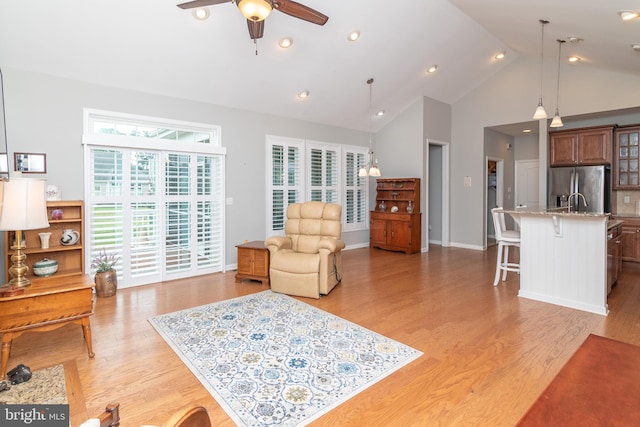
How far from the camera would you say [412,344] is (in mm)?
2967

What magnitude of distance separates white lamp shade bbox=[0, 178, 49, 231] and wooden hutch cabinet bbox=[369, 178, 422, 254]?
602 centimetres

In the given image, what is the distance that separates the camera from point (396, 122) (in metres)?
7.71

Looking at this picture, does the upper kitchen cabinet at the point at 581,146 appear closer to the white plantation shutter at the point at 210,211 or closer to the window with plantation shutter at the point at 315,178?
the window with plantation shutter at the point at 315,178

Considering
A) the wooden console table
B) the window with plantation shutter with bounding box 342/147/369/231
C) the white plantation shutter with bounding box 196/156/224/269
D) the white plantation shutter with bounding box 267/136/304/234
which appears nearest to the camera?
the wooden console table

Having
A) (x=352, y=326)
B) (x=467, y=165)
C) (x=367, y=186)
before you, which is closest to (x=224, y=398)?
(x=352, y=326)

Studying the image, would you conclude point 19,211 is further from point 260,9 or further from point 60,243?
point 260,9

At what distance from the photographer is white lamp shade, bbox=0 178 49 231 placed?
262cm

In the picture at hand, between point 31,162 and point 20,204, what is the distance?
1798 millimetres

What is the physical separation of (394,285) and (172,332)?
2919mm

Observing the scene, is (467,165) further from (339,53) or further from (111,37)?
(111,37)

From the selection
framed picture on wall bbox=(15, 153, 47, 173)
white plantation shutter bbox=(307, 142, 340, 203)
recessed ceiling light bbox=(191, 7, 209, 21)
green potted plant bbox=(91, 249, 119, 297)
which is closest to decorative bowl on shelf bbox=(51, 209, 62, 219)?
framed picture on wall bbox=(15, 153, 47, 173)

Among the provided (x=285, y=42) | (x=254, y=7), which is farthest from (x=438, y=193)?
(x=254, y=7)

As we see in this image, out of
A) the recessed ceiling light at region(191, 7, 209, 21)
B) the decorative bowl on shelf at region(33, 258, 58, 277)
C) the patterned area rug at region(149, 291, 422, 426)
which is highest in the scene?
the recessed ceiling light at region(191, 7, 209, 21)

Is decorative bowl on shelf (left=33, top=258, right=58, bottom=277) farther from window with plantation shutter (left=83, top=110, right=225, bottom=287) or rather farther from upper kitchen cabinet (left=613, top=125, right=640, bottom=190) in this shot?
upper kitchen cabinet (left=613, top=125, right=640, bottom=190)
